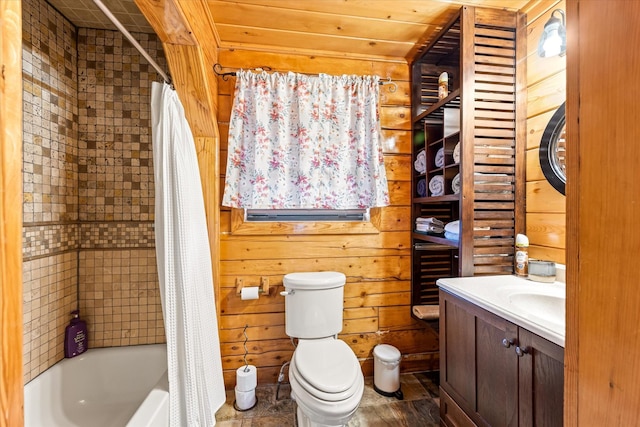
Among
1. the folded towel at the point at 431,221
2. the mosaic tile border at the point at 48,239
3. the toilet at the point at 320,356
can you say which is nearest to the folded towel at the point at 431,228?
the folded towel at the point at 431,221

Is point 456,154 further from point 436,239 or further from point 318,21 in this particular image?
point 318,21

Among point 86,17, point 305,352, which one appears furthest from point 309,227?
point 86,17

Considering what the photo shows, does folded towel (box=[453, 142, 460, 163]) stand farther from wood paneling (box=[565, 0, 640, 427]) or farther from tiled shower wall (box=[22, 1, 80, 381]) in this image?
tiled shower wall (box=[22, 1, 80, 381])

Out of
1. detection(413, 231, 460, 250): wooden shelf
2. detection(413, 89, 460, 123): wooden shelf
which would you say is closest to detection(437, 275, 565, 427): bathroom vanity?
detection(413, 231, 460, 250): wooden shelf

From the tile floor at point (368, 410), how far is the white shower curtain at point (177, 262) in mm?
413

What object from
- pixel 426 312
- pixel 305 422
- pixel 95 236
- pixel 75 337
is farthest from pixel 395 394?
pixel 95 236

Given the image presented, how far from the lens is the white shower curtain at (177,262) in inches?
44.4

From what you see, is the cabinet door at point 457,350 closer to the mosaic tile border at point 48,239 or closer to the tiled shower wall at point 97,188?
the tiled shower wall at point 97,188

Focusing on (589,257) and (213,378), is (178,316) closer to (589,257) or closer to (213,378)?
(213,378)

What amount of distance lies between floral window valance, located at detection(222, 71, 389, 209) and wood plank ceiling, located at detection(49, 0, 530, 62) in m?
0.23

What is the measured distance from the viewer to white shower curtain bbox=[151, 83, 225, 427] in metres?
1.13

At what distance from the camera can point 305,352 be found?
4.95ft

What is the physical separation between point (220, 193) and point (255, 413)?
1.42 m

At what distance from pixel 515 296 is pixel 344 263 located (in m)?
1.02
